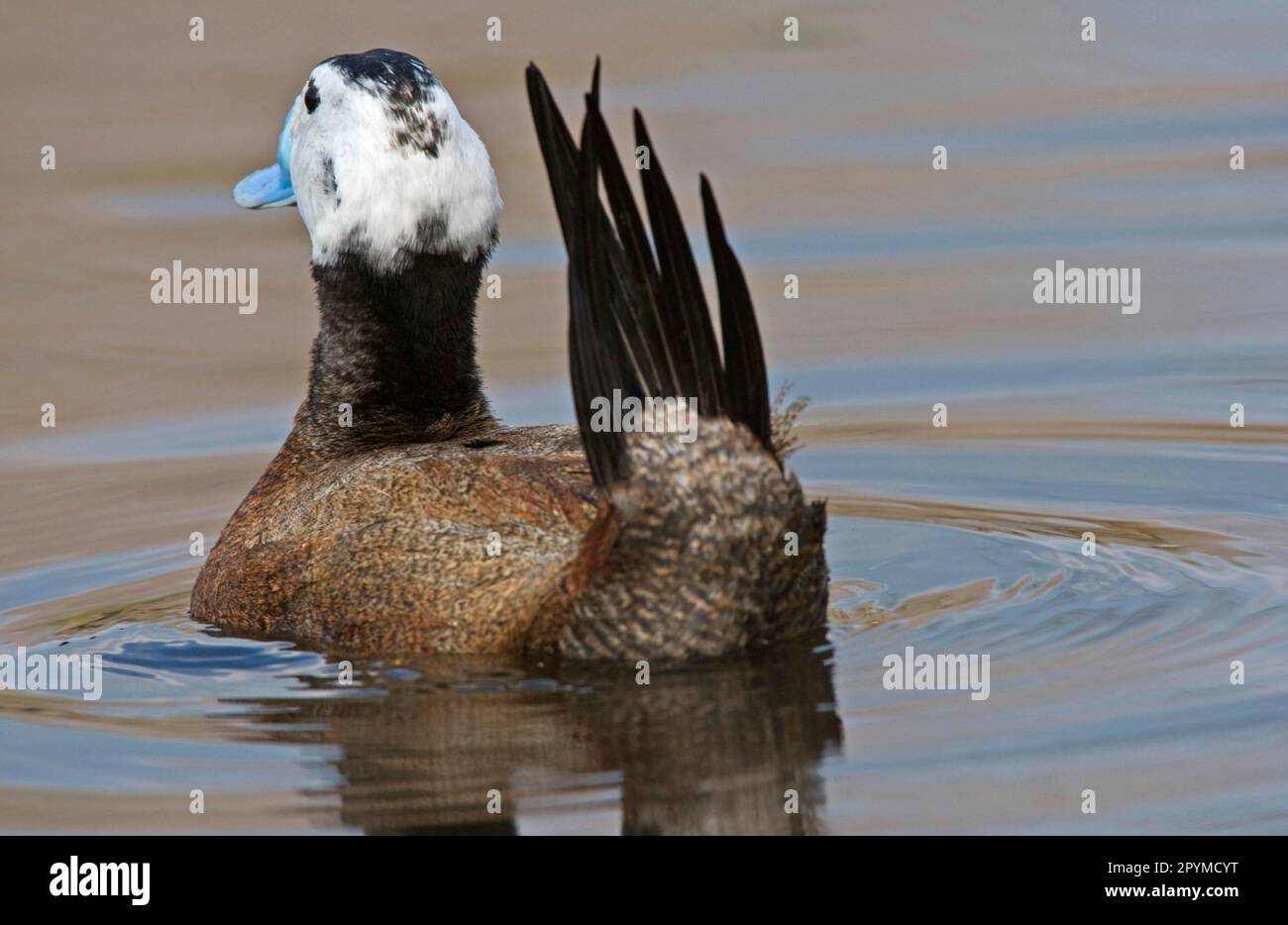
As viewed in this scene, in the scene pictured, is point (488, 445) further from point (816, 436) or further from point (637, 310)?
point (816, 436)

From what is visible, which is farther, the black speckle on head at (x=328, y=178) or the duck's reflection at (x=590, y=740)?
the black speckle on head at (x=328, y=178)

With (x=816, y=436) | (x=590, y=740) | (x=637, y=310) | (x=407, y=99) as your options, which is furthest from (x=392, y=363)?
(x=816, y=436)

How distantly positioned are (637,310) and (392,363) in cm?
183

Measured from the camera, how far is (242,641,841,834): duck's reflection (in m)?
6.26

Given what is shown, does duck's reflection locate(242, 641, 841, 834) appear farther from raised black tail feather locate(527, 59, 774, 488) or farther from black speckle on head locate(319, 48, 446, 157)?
black speckle on head locate(319, 48, 446, 157)

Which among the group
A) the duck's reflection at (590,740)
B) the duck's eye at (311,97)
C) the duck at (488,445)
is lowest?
the duck's reflection at (590,740)

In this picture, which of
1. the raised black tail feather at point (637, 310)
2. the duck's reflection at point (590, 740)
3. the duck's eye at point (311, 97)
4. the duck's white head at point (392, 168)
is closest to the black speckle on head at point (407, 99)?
the duck's white head at point (392, 168)

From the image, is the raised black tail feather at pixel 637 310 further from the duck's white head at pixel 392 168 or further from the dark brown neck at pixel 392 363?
the dark brown neck at pixel 392 363

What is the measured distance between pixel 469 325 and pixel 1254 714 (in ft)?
10.6

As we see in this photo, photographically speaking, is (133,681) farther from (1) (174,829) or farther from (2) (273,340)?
(2) (273,340)

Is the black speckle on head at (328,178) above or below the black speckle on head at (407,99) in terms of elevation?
below

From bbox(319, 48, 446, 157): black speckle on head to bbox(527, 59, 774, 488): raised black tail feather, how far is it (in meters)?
1.20

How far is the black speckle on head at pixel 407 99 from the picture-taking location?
788 cm

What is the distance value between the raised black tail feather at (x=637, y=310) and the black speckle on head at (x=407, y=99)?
120 centimetres
